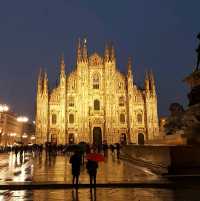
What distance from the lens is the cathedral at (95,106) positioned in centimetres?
4916

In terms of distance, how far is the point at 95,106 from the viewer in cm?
5084

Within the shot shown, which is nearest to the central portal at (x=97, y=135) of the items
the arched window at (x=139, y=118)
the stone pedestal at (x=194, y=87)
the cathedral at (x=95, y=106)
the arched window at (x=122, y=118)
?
the cathedral at (x=95, y=106)

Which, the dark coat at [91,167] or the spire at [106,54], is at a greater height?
the spire at [106,54]

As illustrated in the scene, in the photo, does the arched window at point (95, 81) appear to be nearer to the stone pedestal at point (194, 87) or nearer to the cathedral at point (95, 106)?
the cathedral at point (95, 106)

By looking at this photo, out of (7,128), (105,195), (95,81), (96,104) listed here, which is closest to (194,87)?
(105,195)

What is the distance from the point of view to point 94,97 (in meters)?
50.6

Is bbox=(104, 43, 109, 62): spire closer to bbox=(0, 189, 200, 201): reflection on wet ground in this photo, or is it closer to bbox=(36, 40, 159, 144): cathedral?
bbox=(36, 40, 159, 144): cathedral

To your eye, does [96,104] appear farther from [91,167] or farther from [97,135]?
[91,167]

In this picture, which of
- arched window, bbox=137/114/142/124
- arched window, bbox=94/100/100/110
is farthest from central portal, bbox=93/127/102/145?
arched window, bbox=137/114/142/124

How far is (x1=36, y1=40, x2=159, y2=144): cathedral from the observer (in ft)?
161

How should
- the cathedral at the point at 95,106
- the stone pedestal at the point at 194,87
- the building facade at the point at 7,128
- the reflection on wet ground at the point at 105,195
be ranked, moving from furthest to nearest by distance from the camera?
the building facade at the point at 7,128 → the cathedral at the point at 95,106 → the stone pedestal at the point at 194,87 → the reflection on wet ground at the point at 105,195

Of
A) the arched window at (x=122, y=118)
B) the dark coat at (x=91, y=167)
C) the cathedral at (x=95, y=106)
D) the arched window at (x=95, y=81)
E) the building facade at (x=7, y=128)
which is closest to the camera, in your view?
the dark coat at (x=91, y=167)

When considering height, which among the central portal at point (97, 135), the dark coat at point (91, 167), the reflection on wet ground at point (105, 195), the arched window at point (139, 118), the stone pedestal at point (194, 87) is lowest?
the reflection on wet ground at point (105, 195)

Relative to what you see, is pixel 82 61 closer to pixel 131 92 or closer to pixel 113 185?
pixel 131 92
